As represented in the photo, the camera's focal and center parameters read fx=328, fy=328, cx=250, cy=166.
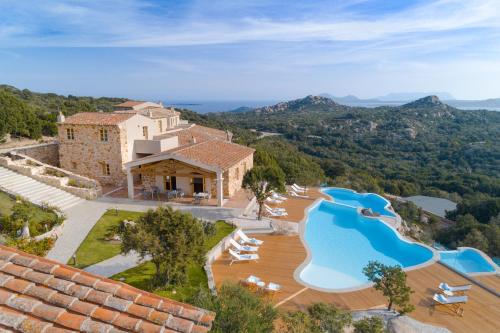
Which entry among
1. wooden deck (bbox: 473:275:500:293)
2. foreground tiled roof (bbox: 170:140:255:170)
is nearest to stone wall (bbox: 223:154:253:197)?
foreground tiled roof (bbox: 170:140:255:170)

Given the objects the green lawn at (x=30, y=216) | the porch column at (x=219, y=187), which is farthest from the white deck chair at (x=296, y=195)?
the green lawn at (x=30, y=216)

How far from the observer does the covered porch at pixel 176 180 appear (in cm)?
1872

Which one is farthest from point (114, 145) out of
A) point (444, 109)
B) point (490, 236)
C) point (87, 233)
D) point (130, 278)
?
point (444, 109)

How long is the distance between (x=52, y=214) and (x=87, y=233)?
2640 millimetres

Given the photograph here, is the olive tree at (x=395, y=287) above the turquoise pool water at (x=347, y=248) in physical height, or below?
above

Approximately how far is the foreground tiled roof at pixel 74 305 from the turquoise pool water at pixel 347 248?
31.2ft

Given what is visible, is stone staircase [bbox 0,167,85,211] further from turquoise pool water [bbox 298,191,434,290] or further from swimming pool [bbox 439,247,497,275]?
swimming pool [bbox 439,247,497,275]

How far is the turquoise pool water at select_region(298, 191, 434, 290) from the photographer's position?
42.8 feet

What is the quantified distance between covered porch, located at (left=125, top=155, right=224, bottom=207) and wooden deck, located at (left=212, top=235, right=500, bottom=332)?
591 cm

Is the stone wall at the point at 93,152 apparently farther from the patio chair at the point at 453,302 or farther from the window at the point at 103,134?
the patio chair at the point at 453,302

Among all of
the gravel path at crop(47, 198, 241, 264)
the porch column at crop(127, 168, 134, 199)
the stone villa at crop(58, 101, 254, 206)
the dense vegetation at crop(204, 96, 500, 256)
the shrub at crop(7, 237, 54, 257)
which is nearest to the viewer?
the shrub at crop(7, 237, 54, 257)

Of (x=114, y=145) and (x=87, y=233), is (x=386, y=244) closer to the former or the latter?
(x=87, y=233)

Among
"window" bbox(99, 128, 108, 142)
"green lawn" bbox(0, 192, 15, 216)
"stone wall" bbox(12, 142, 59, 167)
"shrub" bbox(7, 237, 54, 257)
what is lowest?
"shrub" bbox(7, 237, 54, 257)

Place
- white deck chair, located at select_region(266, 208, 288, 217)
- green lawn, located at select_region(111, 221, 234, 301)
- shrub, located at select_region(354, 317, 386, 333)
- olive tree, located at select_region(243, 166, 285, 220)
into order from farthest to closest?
1. white deck chair, located at select_region(266, 208, 288, 217)
2. olive tree, located at select_region(243, 166, 285, 220)
3. green lawn, located at select_region(111, 221, 234, 301)
4. shrub, located at select_region(354, 317, 386, 333)
